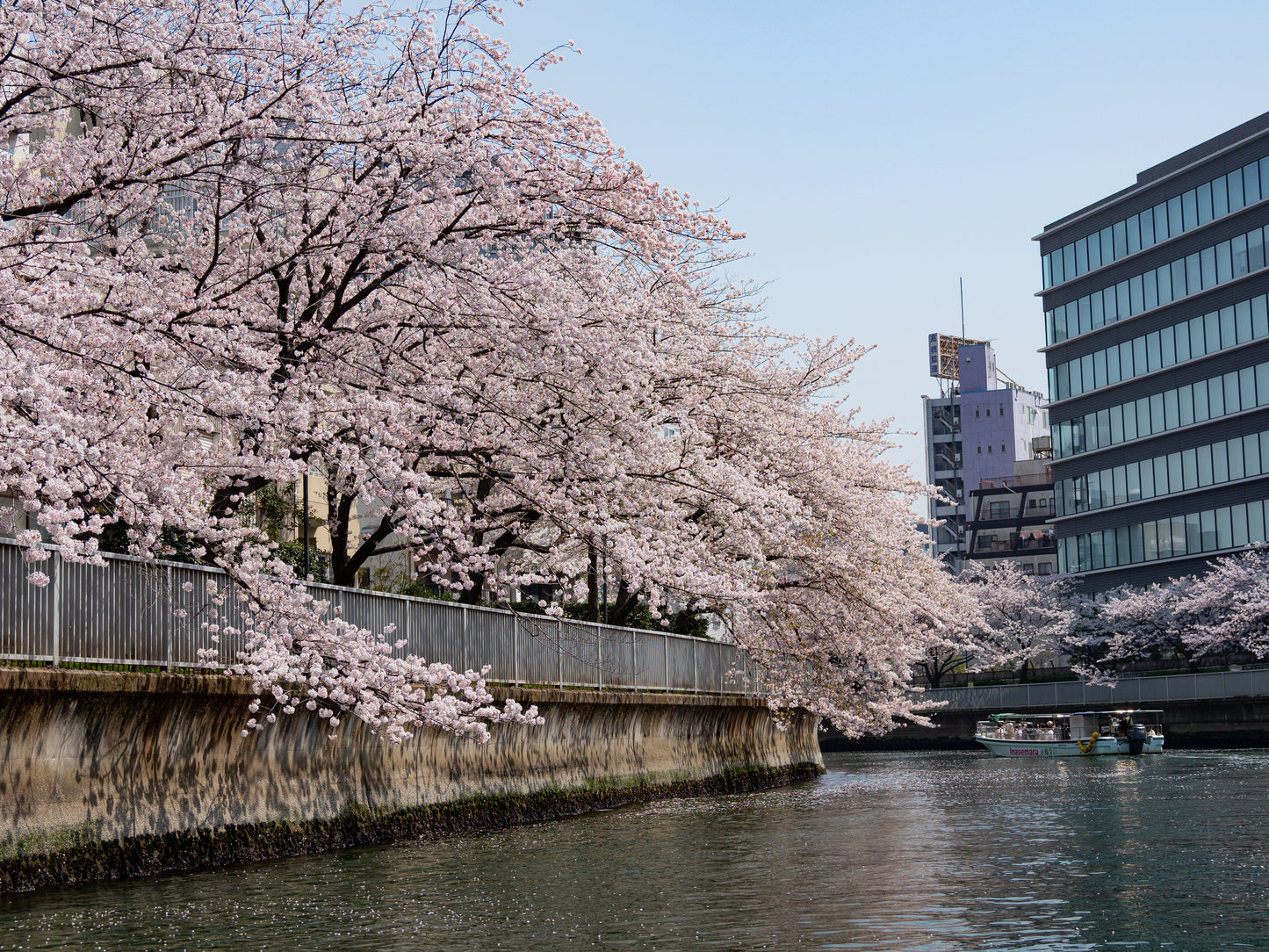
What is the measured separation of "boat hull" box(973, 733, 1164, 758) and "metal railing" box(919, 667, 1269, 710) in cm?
354

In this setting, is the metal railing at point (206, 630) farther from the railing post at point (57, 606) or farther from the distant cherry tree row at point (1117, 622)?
the distant cherry tree row at point (1117, 622)

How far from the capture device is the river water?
38.9ft

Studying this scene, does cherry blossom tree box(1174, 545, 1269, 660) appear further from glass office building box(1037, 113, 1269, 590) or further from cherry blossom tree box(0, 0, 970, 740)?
cherry blossom tree box(0, 0, 970, 740)

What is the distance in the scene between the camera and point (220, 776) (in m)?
17.8

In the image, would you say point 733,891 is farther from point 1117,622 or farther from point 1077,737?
point 1117,622

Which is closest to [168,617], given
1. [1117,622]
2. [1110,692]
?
[1110,692]

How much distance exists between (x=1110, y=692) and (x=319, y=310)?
2720 inches

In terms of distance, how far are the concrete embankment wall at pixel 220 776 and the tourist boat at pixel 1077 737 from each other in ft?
130

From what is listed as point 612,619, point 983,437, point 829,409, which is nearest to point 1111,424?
point 829,409

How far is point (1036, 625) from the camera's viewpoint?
4013 inches

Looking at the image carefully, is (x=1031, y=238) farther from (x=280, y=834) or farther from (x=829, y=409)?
(x=280, y=834)

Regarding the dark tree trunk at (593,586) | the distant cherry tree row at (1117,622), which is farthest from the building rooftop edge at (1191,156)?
the dark tree trunk at (593,586)

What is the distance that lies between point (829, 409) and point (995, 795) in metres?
10.2

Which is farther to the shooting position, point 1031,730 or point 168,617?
point 1031,730
